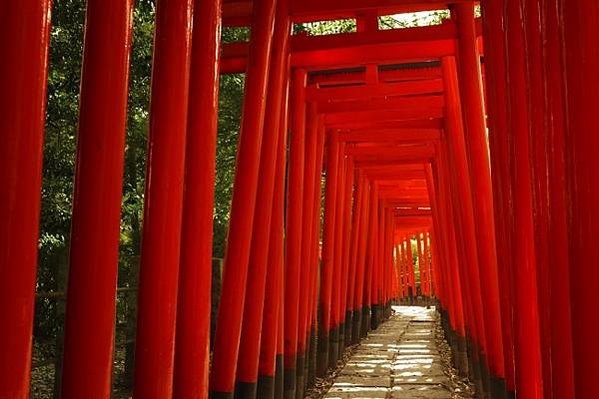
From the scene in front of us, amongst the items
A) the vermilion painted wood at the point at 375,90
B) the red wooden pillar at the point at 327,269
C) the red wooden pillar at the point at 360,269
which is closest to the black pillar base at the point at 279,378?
the red wooden pillar at the point at 327,269

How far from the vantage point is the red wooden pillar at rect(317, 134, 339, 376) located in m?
12.4

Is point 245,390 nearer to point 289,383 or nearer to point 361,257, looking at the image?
point 289,383

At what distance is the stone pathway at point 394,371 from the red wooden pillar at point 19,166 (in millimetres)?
7442

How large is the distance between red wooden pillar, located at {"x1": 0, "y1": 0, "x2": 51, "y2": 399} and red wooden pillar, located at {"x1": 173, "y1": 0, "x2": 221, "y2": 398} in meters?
2.39

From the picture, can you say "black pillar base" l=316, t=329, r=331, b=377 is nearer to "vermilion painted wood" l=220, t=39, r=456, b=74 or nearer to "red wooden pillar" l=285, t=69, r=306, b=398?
"red wooden pillar" l=285, t=69, r=306, b=398

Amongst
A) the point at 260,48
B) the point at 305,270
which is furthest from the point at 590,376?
the point at 305,270

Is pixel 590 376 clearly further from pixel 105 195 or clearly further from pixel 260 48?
pixel 260 48

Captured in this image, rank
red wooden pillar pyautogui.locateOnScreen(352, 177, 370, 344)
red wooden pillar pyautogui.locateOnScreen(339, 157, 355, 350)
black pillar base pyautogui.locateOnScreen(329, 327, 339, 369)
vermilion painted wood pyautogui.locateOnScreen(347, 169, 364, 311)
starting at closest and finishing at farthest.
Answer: black pillar base pyautogui.locateOnScreen(329, 327, 339, 369) → red wooden pillar pyautogui.locateOnScreen(339, 157, 355, 350) → vermilion painted wood pyautogui.locateOnScreen(347, 169, 364, 311) → red wooden pillar pyautogui.locateOnScreen(352, 177, 370, 344)

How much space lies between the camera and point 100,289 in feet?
12.2

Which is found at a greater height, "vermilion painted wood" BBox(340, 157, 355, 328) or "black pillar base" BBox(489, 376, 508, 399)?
"vermilion painted wood" BBox(340, 157, 355, 328)

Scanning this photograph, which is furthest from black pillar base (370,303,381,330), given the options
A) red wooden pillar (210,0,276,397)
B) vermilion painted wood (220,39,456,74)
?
red wooden pillar (210,0,276,397)

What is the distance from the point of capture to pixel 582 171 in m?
2.79

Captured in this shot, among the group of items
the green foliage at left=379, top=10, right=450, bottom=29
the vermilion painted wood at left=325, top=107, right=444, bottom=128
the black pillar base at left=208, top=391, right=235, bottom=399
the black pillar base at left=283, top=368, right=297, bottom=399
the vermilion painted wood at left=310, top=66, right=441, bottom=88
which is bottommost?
the black pillar base at left=283, top=368, right=297, bottom=399

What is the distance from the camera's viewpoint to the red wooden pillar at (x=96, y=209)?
3691 millimetres
